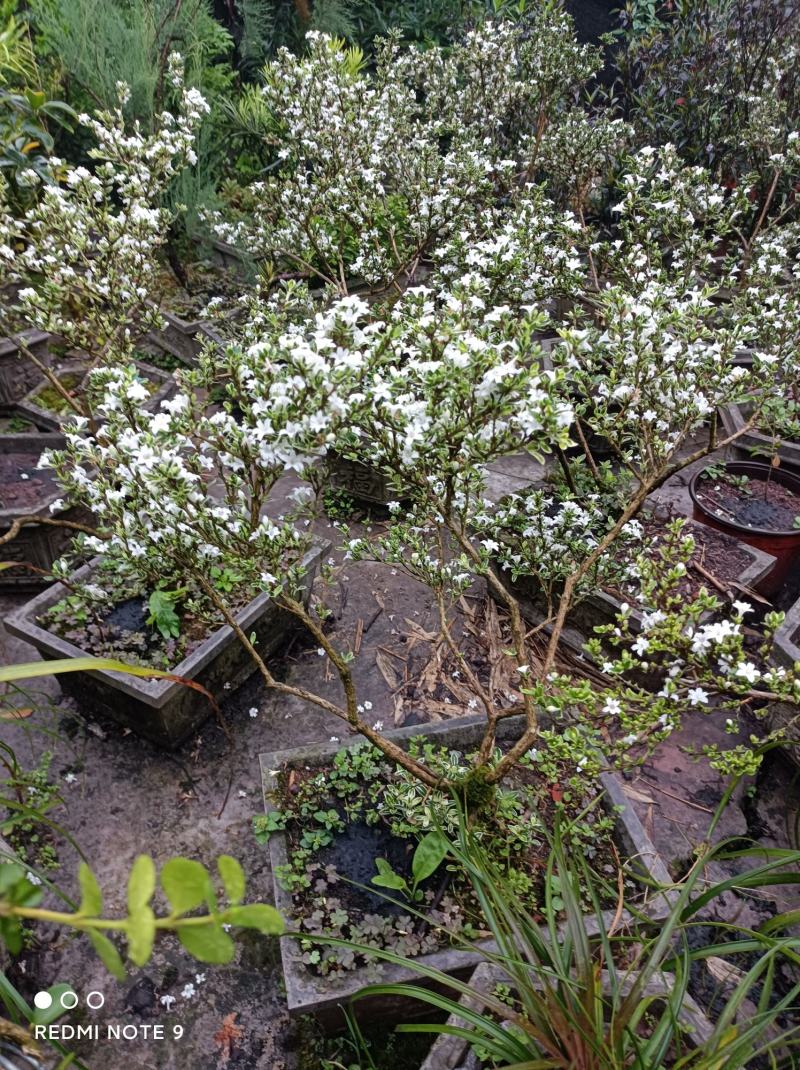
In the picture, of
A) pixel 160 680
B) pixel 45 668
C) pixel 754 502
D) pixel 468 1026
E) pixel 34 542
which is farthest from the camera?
pixel 754 502

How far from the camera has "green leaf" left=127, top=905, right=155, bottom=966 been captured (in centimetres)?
60

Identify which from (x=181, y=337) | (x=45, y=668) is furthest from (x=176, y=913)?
(x=181, y=337)

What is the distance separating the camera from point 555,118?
6.18 metres

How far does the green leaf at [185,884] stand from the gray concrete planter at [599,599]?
9.78 feet

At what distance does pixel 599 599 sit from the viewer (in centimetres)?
354

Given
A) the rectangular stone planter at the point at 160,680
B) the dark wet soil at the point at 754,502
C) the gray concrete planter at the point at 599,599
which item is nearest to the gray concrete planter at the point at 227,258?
the rectangular stone planter at the point at 160,680

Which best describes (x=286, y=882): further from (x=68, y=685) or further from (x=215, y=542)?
(x=68, y=685)

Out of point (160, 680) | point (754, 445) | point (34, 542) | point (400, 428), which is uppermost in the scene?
point (754, 445)

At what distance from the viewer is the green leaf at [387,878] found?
2275 mm

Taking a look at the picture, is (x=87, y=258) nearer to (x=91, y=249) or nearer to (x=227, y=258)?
(x=91, y=249)

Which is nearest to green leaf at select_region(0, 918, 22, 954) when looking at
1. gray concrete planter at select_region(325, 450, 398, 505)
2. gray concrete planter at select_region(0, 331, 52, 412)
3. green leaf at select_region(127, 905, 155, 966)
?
green leaf at select_region(127, 905, 155, 966)

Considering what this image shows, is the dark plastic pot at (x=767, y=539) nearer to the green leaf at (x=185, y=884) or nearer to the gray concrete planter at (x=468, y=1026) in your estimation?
the gray concrete planter at (x=468, y=1026)

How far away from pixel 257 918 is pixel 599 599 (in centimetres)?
308

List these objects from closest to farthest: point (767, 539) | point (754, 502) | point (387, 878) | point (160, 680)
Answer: point (387, 878) < point (160, 680) < point (767, 539) < point (754, 502)
